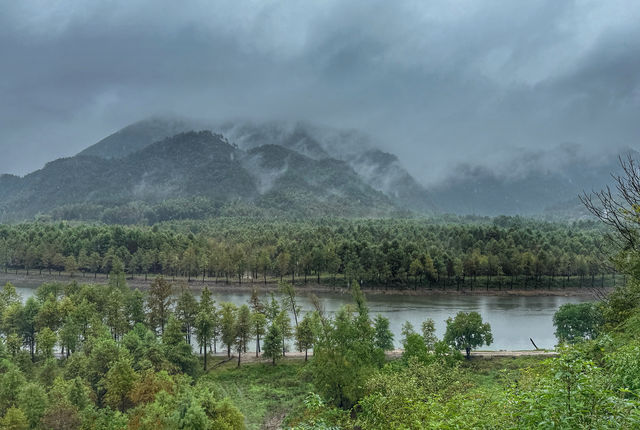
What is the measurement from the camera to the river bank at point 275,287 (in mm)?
90750

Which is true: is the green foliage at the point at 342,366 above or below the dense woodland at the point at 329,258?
below

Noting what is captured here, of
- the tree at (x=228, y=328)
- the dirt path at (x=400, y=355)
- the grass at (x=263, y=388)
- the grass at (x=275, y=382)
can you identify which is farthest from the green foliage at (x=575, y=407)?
the tree at (x=228, y=328)

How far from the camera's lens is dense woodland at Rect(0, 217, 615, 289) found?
9444 cm

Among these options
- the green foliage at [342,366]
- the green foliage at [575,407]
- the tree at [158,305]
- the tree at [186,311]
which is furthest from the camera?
the tree at [158,305]

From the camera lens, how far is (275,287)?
316 feet

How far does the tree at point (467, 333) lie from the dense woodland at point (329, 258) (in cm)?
4296

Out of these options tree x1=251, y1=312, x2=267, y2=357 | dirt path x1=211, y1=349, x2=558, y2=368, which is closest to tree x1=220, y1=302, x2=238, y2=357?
tree x1=251, y1=312, x2=267, y2=357

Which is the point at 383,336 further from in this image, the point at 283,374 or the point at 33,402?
the point at 33,402

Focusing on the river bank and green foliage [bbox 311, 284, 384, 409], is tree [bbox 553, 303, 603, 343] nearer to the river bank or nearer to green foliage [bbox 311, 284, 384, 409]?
green foliage [bbox 311, 284, 384, 409]

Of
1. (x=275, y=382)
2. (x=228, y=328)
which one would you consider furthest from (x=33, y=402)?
(x=228, y=328)

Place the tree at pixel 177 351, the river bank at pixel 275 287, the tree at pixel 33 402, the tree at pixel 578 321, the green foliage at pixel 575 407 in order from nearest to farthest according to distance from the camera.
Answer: the green foliage at pixel 575 407, the tree at pixel 33 402, the tree at pixel 177 351, the tree at pixel 578 321, the river bank at pixel 275 287

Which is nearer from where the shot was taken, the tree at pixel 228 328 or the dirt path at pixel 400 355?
the tree at pixel 228 328

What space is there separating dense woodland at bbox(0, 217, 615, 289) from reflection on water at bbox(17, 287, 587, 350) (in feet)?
23.7

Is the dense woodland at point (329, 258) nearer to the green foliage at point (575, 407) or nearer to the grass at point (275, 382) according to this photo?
the grass at point (275, 382)
